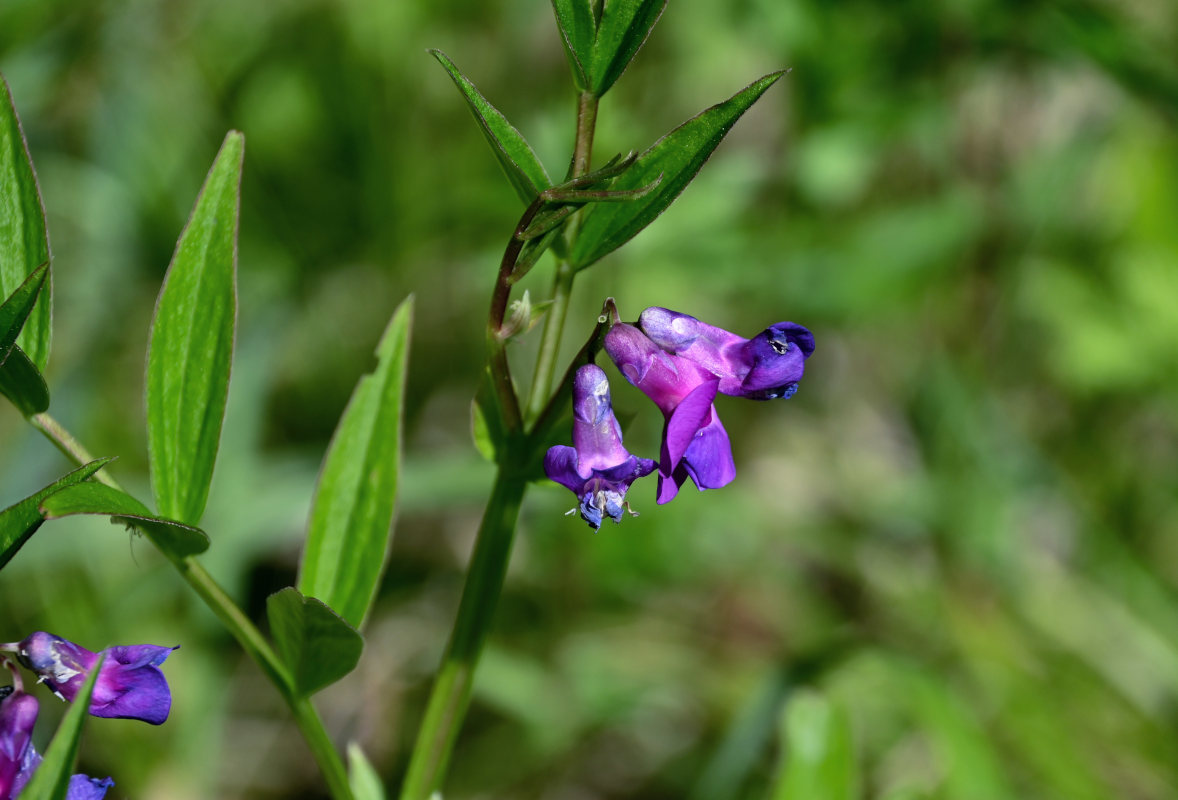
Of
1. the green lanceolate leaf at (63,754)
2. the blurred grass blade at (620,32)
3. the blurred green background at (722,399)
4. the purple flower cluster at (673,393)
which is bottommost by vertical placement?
the blurred green background at (722,399)

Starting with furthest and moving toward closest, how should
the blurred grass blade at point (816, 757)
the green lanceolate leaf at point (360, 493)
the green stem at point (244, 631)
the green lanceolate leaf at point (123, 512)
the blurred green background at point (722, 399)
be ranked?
the blurred green background at point (722, 399), the blurred grass blade at point (816, 757), the green lanceolate leaf at point (360, 493), the green stem at point (244, 631), the green lanceolate leaf at point (123, 512)

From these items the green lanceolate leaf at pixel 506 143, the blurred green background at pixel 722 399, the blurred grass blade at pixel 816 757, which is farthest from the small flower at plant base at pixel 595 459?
the blurred green background at pixel 722 399

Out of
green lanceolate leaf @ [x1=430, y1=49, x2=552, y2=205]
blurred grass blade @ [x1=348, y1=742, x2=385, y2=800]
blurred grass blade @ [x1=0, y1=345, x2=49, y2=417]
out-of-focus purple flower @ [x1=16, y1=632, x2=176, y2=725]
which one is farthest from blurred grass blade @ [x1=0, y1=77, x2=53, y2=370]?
blurred grass blade @ [x1=348, y1=742, x2=385, y2=800]

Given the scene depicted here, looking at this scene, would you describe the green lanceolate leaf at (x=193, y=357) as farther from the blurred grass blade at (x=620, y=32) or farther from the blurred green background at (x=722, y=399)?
the blurred green background at (x=722, y=399)

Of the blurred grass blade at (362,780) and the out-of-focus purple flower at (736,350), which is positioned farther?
the blurred grass blade at (362,780)

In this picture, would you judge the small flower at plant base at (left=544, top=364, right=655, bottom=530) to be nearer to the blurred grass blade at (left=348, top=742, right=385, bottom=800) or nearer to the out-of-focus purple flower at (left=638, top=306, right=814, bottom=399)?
the out-of-focus purple flower at (left=638, top=306, right=814, bottom=399)

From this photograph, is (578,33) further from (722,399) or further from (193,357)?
(722,399)

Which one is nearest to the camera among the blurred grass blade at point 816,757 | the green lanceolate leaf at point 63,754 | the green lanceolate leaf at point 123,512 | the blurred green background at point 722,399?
the green lanceolate leaf at point 63,754
